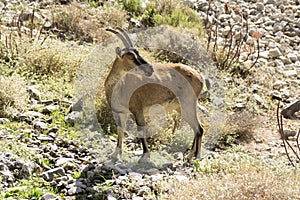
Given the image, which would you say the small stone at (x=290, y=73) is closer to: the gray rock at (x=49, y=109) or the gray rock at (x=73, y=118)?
the gray rock at (x=73, y=118)

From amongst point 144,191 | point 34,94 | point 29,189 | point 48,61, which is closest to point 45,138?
point 34,94

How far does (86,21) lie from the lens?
12797mm

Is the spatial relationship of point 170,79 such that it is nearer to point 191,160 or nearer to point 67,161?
point 191,160

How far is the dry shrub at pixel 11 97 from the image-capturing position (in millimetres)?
8867

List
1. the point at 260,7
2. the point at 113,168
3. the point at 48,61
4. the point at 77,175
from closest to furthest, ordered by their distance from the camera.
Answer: the point at 77,175 → the point at 113,168 → the point at 48,61 → the point at 260,7

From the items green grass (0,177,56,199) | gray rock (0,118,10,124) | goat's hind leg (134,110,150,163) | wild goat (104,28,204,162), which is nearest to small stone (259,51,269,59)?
wild goat (104,28,204,162)

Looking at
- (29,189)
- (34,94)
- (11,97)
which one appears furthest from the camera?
(34,94)

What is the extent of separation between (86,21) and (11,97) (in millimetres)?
4130

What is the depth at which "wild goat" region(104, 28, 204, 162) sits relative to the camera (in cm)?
812

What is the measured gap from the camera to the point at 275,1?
52.7 feet

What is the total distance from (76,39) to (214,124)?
161 inches

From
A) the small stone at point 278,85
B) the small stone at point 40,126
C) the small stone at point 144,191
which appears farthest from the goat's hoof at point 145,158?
the small stone at point 278,85

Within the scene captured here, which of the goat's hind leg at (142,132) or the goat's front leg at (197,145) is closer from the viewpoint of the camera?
the goat's hind leg at (142,132)

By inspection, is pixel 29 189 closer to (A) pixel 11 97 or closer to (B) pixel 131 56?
(B) pixel 131 56
